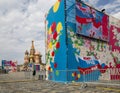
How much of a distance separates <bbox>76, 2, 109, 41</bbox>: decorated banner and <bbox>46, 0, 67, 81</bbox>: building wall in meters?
1.95

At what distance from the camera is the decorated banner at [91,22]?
22.9 m

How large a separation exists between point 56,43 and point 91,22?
5.17 metres

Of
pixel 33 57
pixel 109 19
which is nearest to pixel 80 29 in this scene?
pixel 109 19

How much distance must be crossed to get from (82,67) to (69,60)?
218 centimetres

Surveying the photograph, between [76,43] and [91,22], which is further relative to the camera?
[91,22]

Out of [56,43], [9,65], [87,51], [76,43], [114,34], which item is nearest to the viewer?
[76,43]

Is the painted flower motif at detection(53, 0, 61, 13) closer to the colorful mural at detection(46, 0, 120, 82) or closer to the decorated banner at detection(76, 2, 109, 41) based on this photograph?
the colorful mural at detection(46, 0, 120, 82)

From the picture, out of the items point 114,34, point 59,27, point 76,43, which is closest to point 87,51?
point 76,43

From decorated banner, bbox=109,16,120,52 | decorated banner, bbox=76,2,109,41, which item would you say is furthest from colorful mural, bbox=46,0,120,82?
decorated banner, bbox=109,16,120,52

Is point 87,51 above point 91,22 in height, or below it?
below

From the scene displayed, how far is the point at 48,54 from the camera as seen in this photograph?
25766 millimetres

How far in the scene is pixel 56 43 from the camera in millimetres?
23375

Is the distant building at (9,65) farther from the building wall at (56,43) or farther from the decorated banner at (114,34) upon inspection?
the building wall at (56,43)

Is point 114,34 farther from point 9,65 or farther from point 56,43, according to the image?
point 9,65
